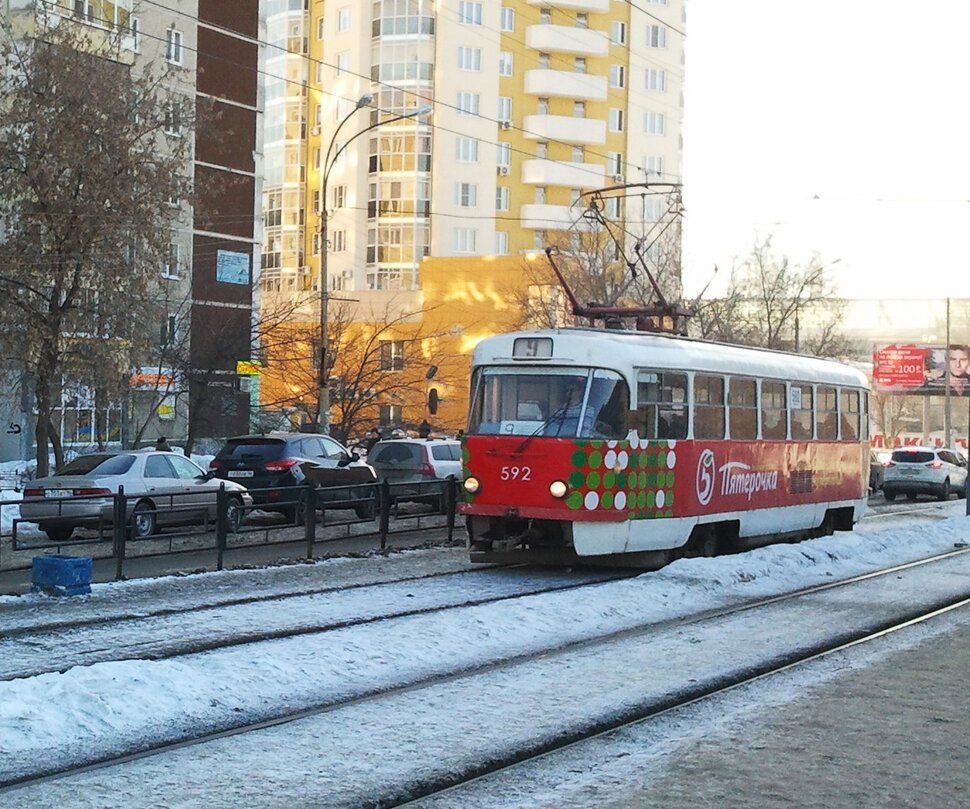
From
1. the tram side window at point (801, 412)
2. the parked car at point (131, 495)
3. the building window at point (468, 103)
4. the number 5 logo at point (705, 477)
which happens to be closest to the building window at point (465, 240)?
the building window at point (468, 103)

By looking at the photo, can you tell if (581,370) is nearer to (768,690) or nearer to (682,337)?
(682,337)

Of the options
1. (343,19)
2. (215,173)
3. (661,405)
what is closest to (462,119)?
(343,19)

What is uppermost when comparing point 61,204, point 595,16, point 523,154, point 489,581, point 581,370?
point 595,16

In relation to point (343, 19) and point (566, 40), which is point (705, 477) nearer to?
point (566, 40)

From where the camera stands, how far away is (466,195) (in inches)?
3295

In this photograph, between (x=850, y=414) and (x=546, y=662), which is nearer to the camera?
(x=546, y=662)

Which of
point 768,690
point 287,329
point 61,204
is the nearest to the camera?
point 768,690

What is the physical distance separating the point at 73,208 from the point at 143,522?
1135cm

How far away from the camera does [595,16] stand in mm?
87250

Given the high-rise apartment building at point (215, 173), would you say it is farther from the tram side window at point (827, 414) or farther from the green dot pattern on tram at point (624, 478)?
the green dot pattern on tram at point (624, 478)

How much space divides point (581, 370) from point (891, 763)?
9.96 meters

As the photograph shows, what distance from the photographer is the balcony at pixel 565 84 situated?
85.2 meters

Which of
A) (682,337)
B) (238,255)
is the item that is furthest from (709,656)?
(238,255)

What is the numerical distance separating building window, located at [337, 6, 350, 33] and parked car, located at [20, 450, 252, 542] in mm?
64396
